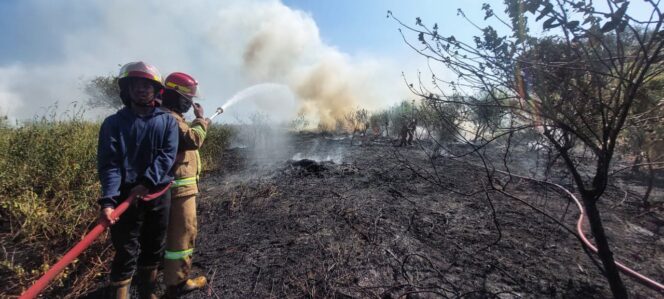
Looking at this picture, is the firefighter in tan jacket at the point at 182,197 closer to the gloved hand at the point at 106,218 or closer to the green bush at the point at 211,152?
the gloved hand at the point at 106,218

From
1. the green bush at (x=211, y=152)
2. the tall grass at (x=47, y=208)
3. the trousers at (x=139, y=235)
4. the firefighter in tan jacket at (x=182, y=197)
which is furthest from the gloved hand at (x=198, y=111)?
the green bush at (x=211, y=152)

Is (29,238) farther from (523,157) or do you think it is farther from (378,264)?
(523,157)

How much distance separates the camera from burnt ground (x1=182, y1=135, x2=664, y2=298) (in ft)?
8.68

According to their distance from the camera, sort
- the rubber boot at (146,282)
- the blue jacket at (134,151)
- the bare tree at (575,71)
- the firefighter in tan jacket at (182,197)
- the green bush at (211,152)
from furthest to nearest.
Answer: the green bush at (211,152) < the firefighter in tan jacket at (182,197) < the rubber boot at (146,282) < the blue jacket at (134,151) < the bare tree at (575,71)

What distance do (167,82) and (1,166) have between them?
220cm

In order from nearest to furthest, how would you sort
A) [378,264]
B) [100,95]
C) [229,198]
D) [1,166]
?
1. [378,264]
2. [1,166]
3. [229,198]
4. [100,95]

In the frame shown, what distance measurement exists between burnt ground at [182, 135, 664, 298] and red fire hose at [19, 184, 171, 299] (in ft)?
3.34

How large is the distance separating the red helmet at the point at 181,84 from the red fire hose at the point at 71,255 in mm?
886

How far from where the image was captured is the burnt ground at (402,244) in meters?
2.64

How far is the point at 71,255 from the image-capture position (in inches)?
63.1

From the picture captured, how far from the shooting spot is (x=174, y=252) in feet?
8.66

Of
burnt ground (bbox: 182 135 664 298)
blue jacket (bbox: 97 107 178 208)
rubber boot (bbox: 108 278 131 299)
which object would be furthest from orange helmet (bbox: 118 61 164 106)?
burnt ground (bbox: 182 135 664 298)

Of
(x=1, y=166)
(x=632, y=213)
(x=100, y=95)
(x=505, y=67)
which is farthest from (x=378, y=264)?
(x=100, y=95)

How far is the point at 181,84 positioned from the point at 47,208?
80.9 inches
